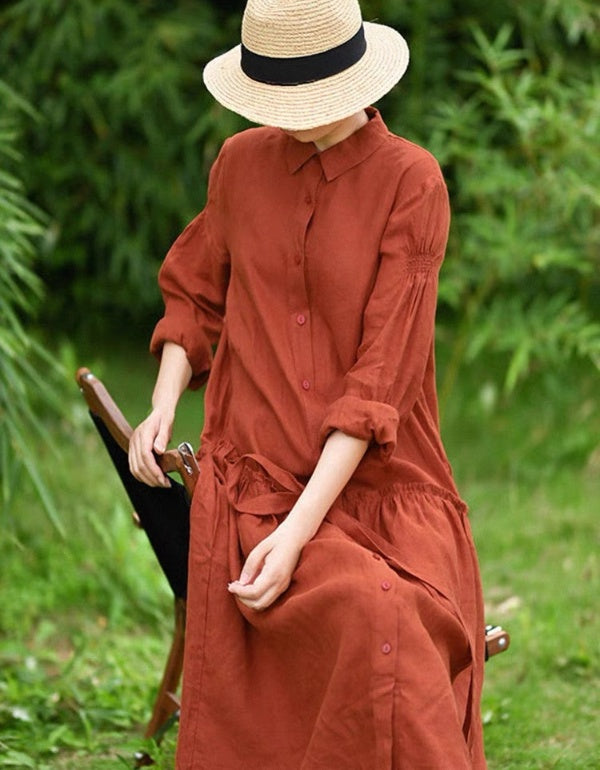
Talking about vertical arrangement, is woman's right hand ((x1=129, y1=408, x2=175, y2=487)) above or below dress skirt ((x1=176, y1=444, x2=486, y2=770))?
above

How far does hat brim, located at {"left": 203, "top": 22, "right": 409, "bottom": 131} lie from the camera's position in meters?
2.60

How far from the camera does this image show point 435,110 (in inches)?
245

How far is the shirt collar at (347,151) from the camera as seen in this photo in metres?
2.72

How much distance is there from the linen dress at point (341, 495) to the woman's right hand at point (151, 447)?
98 mm

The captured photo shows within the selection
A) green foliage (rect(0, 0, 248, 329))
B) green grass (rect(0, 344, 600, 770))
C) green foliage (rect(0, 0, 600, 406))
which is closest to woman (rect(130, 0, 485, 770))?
green grass (rect(0, 344, 600, 770))

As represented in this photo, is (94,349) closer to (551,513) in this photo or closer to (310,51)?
(551,513)

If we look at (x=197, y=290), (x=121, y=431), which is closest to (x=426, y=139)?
(x=197, y=290)

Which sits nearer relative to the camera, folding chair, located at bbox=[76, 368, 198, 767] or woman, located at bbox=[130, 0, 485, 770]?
woman, located at bbox=[130, 0, 485, 770]

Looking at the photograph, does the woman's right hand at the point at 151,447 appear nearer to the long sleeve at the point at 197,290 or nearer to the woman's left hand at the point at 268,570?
the long sleeve at the point at 197,290

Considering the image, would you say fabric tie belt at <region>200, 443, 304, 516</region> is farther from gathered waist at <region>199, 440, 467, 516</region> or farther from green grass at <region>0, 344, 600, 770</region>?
green grass at <region>0, 344, 600, 770</region>

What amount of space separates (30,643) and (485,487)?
6.06 feet

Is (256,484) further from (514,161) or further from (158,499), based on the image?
(514,161)

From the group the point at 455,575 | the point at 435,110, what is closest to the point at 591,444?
the point at 435,110

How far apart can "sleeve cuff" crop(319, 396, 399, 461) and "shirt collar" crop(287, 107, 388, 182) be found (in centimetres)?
42
